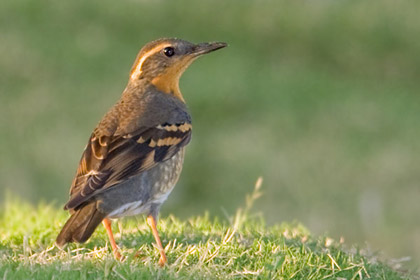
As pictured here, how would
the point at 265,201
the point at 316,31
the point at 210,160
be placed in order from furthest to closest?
the point at 316,31
the point at 210,160
the point at 265,201

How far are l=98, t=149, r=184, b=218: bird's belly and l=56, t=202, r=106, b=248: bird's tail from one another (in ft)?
0.30

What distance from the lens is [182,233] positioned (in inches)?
412

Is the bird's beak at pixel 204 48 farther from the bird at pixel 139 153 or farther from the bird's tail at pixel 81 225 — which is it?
the bird's tail at pixel 81 225

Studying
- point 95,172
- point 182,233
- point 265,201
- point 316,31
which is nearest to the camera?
point 95,172

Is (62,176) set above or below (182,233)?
below

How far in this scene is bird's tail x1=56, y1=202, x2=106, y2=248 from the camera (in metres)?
9.09

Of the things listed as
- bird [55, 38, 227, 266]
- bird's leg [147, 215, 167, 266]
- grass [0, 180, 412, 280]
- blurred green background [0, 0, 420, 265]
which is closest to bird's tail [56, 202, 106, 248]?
bird [55, 38, 227, 266]

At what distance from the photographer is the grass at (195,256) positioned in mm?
8680

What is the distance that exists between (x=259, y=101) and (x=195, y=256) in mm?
9571

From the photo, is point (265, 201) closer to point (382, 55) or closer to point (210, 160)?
point (210, 160)

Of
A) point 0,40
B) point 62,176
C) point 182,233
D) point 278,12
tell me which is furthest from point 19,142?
point 182,233

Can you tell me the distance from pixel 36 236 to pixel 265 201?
5.94 metres

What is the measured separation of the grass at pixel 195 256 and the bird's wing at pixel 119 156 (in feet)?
1.88

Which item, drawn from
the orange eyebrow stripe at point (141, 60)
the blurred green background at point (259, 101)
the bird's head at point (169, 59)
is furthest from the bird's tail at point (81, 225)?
the blurred green background at point (259, 101)
